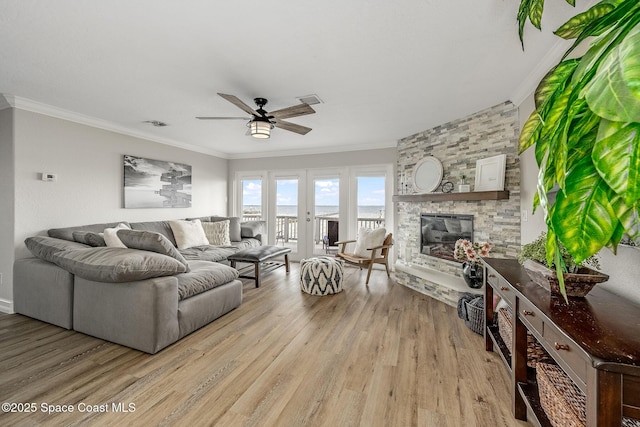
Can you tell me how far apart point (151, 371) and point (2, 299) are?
2.60 m

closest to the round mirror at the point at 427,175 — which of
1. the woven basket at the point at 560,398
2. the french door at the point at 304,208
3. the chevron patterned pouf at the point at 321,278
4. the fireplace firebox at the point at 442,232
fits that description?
the fireplace firebox at the point at 442,232

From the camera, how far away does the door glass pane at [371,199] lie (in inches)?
199

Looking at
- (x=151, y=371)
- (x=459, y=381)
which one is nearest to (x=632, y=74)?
(x=459, y=381)

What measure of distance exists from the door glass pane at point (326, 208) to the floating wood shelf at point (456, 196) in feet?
4.50

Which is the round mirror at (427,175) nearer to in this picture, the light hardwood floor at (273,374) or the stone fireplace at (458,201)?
the stone fireplace at (458,201)

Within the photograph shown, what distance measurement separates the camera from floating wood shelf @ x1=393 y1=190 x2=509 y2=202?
2820 mm

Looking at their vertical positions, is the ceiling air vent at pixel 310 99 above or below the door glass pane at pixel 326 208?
above

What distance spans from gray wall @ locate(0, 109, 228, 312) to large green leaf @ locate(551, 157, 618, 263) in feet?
14.6

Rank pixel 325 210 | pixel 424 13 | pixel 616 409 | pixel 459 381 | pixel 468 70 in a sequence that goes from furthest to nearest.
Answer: pixel 325 210 < pixel 468 70 < pixel 459 381 < pixel 424 13 < pixel 616 409

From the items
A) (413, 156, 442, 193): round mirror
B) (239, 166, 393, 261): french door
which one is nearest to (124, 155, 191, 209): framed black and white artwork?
(239, 166, 393, 261): french door

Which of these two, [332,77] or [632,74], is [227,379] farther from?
[332,77]

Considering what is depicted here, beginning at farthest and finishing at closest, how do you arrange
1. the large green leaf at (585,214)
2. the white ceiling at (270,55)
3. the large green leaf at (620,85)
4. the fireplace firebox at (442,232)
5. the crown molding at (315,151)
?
the crown molding at (315,151), the fireplace firebox at (442,232), the white ceiling at (270,55), the large green leaf at (585,214), the large green leaf at (620,85)

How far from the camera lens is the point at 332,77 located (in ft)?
7.88

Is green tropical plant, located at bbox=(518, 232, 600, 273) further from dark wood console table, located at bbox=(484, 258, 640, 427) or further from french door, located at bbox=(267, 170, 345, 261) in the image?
french door, located at bbox=(267, 170, 345, 261)
